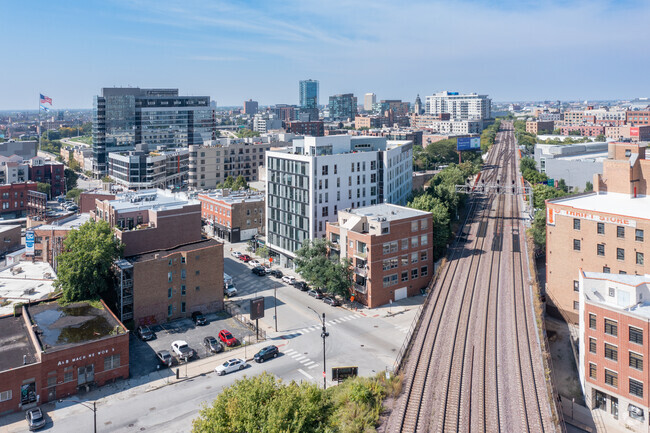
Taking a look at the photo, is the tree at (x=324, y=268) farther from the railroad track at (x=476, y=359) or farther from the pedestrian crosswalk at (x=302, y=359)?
the pedestrian crosswalk at (x=302, y=359)

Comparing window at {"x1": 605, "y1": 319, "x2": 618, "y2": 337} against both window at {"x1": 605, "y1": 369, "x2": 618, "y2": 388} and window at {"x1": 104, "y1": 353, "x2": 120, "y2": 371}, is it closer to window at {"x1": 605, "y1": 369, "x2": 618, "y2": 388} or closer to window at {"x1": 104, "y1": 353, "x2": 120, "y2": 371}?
window at {"x1": 605, "y1": 369, "x2": 618, "y2": 388}

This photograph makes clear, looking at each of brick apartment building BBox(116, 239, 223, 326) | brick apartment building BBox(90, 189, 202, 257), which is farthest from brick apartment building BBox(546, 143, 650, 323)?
brick apartment building BBox(90, 189, 202, 257)

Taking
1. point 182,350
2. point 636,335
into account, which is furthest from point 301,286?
point 636,335

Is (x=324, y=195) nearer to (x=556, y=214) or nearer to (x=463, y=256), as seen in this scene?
(x=463, y=256)

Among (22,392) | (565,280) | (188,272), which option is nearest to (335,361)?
(188,272)

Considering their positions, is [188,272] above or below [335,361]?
above

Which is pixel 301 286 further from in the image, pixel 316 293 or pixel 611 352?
pixel 611 352
